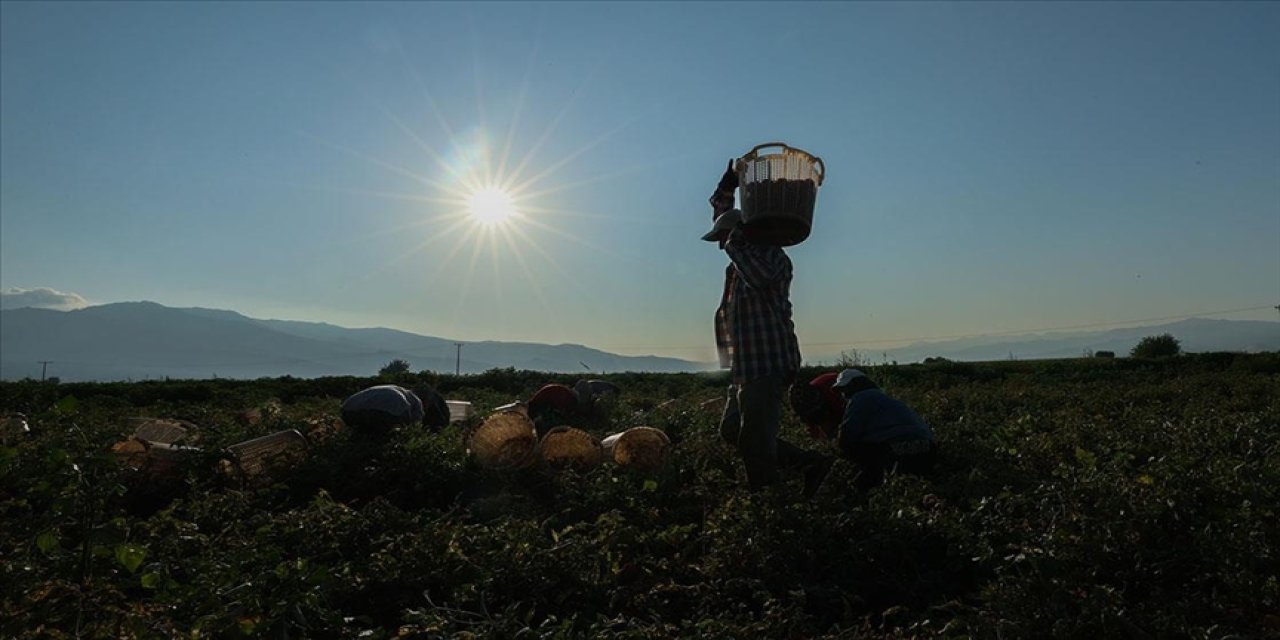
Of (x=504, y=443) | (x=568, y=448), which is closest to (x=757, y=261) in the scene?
(x=568, y=448)

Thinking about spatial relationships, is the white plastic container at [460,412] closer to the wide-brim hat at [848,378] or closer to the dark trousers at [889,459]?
the wide-brim hat at [848,378]

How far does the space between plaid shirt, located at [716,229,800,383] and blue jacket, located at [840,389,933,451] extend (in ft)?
2.56

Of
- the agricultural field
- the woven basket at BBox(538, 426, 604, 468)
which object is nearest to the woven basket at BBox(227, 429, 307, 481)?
the agricultural field

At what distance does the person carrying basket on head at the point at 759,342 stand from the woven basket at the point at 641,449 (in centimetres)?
108

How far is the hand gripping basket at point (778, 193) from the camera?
16.4ft

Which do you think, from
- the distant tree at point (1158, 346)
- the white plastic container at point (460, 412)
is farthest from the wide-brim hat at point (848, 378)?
the distant tree at point (1158, 346)

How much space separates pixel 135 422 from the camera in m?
8.71

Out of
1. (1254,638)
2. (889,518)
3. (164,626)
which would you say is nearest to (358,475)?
(164,626)

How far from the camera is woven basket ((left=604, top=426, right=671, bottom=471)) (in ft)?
19.9

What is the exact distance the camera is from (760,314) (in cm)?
515

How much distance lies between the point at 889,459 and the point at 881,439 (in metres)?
0.15

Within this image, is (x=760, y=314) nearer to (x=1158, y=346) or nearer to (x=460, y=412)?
(x=460, y=412)

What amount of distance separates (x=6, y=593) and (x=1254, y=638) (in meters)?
4.45

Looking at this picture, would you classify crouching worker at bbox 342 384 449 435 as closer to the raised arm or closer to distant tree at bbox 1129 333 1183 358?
the raised arm
